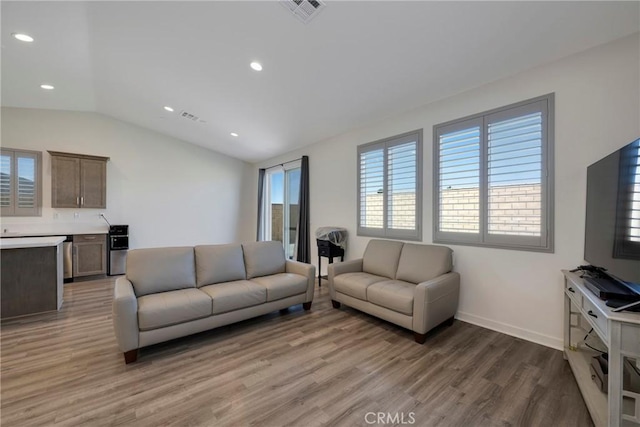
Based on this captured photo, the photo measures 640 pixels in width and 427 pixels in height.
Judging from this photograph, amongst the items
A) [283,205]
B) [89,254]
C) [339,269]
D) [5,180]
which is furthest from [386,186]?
[5,180]

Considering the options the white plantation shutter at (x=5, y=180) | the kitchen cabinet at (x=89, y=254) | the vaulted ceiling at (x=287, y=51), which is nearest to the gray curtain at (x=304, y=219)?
the vaulted ceiling at (x=287, y=51)

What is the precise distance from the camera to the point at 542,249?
2562mm

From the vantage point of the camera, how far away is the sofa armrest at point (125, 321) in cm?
218

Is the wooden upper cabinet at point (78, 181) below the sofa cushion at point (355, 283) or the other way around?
the other way around

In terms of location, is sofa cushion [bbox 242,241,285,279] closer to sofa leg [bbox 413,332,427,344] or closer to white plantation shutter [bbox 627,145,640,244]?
sofa leg [bbox 413,332,427,344]

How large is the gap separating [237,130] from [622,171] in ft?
17.5

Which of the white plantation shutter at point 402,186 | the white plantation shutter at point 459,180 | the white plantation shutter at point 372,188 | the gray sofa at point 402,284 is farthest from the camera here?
the white plantation shutter at point 372,188

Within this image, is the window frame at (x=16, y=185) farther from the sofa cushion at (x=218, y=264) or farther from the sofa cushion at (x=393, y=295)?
the sofa cushion at (x=393, y=295)

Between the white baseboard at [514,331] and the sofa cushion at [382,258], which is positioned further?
the sofa cushion at [382,258]

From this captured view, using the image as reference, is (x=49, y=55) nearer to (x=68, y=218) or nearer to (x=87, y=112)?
(x=87, y=112)

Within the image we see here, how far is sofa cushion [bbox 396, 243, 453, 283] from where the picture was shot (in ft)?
10.0

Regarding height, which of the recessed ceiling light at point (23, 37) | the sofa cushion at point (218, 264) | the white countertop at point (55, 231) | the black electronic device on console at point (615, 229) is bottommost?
the sofa cushion at point (218, 264)

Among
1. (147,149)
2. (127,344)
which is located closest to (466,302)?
(127,344)

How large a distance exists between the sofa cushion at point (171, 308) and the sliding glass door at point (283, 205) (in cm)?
350
